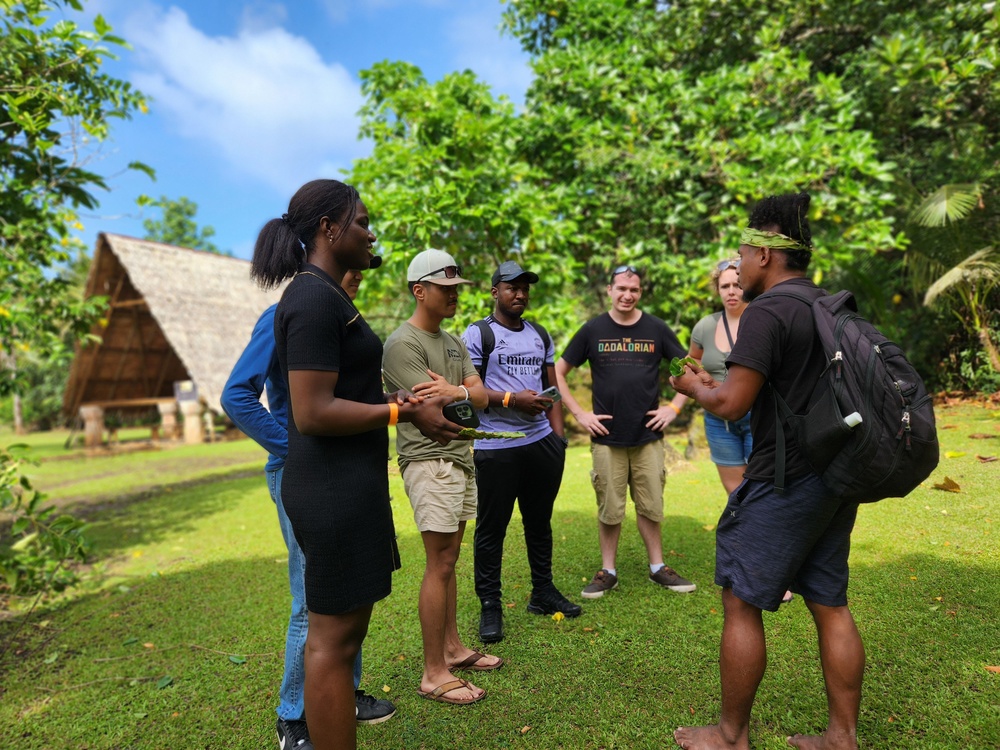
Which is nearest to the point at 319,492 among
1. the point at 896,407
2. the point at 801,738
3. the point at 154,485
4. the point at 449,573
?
the point at 449,573

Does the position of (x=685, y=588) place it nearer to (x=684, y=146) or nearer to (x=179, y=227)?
(x=684, y=146)

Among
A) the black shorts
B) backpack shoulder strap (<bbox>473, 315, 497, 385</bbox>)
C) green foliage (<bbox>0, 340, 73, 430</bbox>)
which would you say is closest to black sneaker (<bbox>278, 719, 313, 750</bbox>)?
the black shorts

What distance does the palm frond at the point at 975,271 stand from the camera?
872cm

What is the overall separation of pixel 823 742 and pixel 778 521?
922mm

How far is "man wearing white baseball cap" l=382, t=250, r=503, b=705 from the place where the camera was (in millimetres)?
3125

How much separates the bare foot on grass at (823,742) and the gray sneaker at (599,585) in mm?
1800

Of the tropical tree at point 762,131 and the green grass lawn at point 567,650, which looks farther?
the tropical tree at point 762,131

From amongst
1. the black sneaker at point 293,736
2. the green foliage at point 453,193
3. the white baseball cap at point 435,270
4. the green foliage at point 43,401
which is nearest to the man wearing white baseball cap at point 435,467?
the white baseball cap at point 435,270

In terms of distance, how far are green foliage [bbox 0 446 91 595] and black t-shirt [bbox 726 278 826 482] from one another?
15.5 feet

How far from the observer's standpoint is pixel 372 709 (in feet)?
9.98

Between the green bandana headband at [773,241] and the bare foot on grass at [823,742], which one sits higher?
the green bandana headband at [773,241]

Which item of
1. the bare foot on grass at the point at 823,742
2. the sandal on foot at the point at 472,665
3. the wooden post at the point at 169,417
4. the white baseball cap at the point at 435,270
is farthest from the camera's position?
the wooden post at the point at 169,417

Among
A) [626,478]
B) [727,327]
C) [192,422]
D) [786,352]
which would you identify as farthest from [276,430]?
[192,422]

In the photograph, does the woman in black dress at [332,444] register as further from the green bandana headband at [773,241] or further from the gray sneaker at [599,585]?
the gray sneaker at [599,585]
